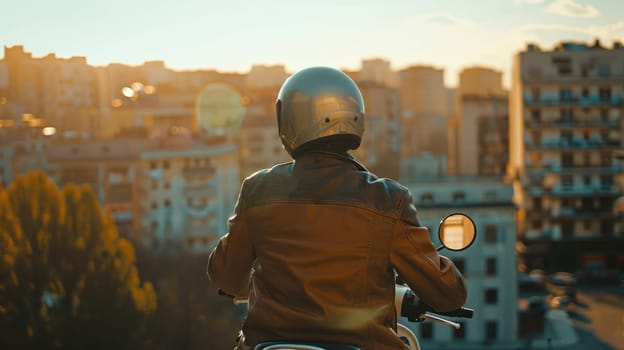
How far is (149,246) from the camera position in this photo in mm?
25766

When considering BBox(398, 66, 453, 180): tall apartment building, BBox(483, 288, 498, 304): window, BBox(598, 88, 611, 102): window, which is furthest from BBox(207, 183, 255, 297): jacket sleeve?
BBox(398, 66, 453, 180): tall apartment building

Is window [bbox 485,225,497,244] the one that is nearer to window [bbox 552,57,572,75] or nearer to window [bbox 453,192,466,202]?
window [bbox 453,192,466,202]

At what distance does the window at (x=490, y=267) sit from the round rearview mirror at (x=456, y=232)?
67.7 ft

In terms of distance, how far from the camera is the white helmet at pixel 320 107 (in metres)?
1.89

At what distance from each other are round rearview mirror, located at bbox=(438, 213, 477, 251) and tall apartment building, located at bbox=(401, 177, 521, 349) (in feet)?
63.2

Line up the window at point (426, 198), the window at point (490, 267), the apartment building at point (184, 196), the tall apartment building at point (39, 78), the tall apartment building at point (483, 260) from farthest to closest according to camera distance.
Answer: the apartment building at point (184, 196), the window at point (490, 267), the tall apartment building at point (483, 260), the window at point (426, 198), the tall apartment building at point (39, 78)

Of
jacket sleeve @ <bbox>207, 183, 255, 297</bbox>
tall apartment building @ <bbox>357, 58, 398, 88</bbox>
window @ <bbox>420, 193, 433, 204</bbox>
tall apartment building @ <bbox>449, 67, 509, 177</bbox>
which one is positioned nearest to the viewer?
jacket sleeve @ <bbox>207, 183, 255, 297</bbox>

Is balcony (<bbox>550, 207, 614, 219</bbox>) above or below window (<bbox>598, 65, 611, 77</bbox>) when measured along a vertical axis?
below

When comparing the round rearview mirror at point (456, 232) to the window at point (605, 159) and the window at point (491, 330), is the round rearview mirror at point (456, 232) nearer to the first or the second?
the window at point (491, 330)

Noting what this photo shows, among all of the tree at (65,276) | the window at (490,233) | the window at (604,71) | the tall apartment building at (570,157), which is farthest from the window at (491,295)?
the window at (604,71)

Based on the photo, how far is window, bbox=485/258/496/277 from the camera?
2217cm

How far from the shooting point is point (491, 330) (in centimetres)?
2234

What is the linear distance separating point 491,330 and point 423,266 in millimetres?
21369

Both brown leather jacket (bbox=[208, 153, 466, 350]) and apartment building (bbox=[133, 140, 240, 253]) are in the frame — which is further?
apartment building (bbox=[133, 140, 240, 253])
